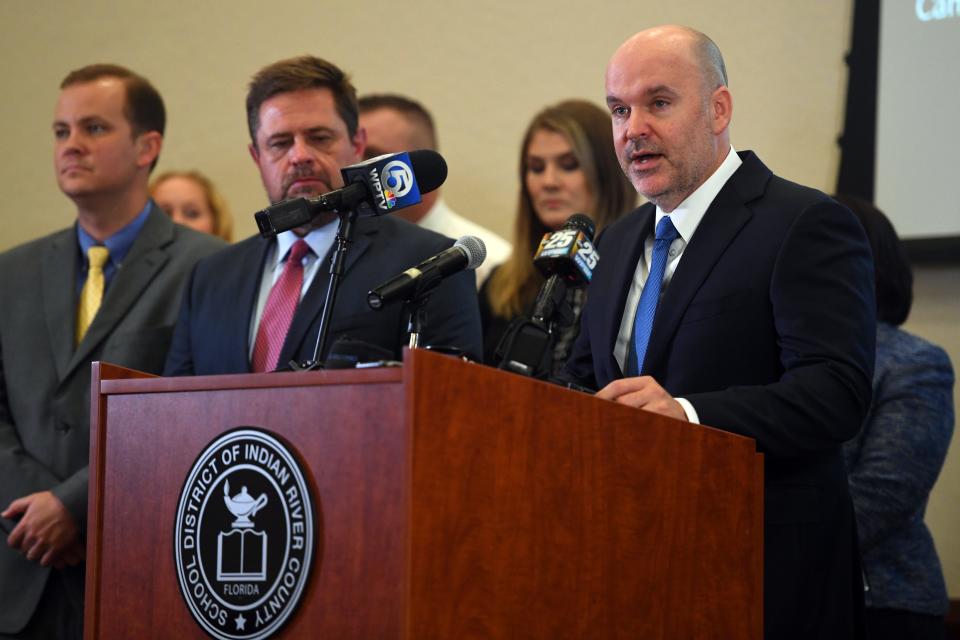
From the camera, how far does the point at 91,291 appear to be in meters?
3.44

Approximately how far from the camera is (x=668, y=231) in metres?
2.30

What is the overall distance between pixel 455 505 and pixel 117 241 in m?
2.35

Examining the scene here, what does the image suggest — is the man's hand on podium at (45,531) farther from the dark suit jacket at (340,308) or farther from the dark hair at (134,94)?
the dark hair at (134,94)

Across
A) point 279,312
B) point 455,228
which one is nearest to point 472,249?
point 279,312

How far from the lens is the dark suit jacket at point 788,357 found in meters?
1.95

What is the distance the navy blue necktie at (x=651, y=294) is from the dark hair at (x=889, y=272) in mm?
1196

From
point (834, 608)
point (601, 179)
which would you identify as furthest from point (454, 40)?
point (834, 608)

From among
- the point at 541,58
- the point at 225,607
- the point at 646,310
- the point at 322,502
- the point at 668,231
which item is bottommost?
the point at 225,607

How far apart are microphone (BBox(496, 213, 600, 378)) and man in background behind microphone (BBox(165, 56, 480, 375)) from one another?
0.74 metres

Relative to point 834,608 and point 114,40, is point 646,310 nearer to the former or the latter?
point 834,608

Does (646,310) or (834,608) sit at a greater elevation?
(646,310)

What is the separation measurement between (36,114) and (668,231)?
12.1ft

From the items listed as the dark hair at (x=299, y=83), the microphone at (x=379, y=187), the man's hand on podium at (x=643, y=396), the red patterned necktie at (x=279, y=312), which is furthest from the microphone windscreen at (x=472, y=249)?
the dark hair at (x=299, y=83)

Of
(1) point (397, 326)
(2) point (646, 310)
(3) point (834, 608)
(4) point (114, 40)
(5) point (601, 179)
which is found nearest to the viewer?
(3) point (834, 608)
